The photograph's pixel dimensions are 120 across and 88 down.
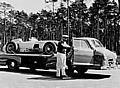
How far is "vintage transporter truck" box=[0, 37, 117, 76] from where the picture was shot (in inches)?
637

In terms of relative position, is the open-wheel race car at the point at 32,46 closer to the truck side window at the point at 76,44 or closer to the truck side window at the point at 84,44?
the truck side window at the point at 76,44

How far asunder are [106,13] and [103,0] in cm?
625

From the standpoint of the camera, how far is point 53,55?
17469 millimetres

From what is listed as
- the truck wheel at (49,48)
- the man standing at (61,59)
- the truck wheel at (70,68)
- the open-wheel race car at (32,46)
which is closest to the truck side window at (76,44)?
the truck wheel at (70,68)

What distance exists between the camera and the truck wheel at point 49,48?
1786cm

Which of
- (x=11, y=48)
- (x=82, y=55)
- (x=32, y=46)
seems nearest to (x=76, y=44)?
(x=82, y=55)

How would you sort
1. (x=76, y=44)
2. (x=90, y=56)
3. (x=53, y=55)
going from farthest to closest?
(x=53, y=55) < (x=76, y=44) < (x=90, y=56)

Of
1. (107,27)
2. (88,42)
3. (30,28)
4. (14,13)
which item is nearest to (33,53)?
(88,42)

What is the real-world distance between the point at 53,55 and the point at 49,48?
65cm

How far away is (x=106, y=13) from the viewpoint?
73.9 meters

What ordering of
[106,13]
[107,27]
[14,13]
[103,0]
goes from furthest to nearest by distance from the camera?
[14,13] < [107,27] < [106,13] < [103,0]

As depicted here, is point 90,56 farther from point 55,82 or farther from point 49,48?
point 55,82

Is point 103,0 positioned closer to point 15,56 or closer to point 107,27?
point 107,27

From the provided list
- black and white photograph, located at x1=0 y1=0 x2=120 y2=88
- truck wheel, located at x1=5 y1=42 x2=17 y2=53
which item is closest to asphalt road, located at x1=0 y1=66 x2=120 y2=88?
black and white photograph, located at x1=0 y1=0 x2=120 y2=88
